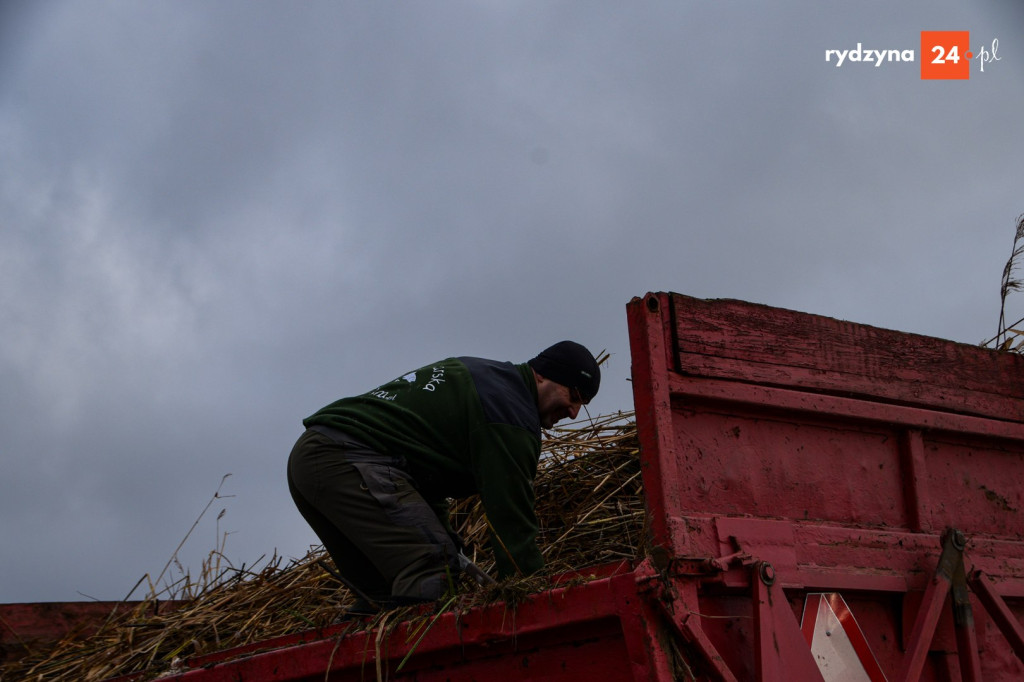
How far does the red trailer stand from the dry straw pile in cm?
63

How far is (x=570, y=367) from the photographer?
3.58 metres

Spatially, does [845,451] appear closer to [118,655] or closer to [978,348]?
[978,348]

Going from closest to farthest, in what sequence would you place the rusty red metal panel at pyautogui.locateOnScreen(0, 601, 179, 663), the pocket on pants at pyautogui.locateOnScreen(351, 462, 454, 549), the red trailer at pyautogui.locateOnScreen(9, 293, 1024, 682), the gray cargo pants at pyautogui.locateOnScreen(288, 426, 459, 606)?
1. the red trailer at pyautogui.locateOnScreen(9, 293, 1024, 682)
2. the gray cargo pants at pyautogui.locateOnScreen(288, 426, 459, 606)
3. the pocket on pants at pyautogui.locateOnScreen(351, 462, 454, 549)
4. the rusty red metal panel at pyautogui.locateOnScreen(0, 601, 179, 663)

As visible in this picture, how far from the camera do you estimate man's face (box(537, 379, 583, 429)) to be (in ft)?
11.8

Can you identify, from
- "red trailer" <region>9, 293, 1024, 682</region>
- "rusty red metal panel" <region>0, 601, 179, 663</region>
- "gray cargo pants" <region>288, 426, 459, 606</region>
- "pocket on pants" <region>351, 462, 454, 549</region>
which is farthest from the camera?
"rusty red metal panel" <region>0, 601, 179, 663</region>

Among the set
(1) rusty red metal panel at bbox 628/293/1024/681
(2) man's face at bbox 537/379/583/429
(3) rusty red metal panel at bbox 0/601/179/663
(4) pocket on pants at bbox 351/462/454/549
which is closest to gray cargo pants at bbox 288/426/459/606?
(4) pocket on pants at bbox 351/462/454/549

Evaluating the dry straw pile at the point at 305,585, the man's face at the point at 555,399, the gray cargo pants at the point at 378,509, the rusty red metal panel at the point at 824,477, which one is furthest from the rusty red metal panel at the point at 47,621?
the rusty red metal panel at the point at 824,477

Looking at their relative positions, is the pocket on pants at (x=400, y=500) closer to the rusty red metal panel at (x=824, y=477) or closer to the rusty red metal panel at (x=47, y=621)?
the rusty red metal panel at (x=824, y=477)

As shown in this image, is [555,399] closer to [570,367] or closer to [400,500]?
[570,367]

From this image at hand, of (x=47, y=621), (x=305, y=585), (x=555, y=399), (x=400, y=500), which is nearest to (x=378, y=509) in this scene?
(x=400, y=500)

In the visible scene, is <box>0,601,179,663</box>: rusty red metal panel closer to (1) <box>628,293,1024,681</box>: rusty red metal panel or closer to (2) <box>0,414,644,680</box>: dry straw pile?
(2) <box>0,414,644,680</box>: dry straw pile

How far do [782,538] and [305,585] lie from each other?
2575 mm

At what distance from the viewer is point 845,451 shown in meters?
3.01

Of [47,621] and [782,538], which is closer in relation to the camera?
[782,538]
